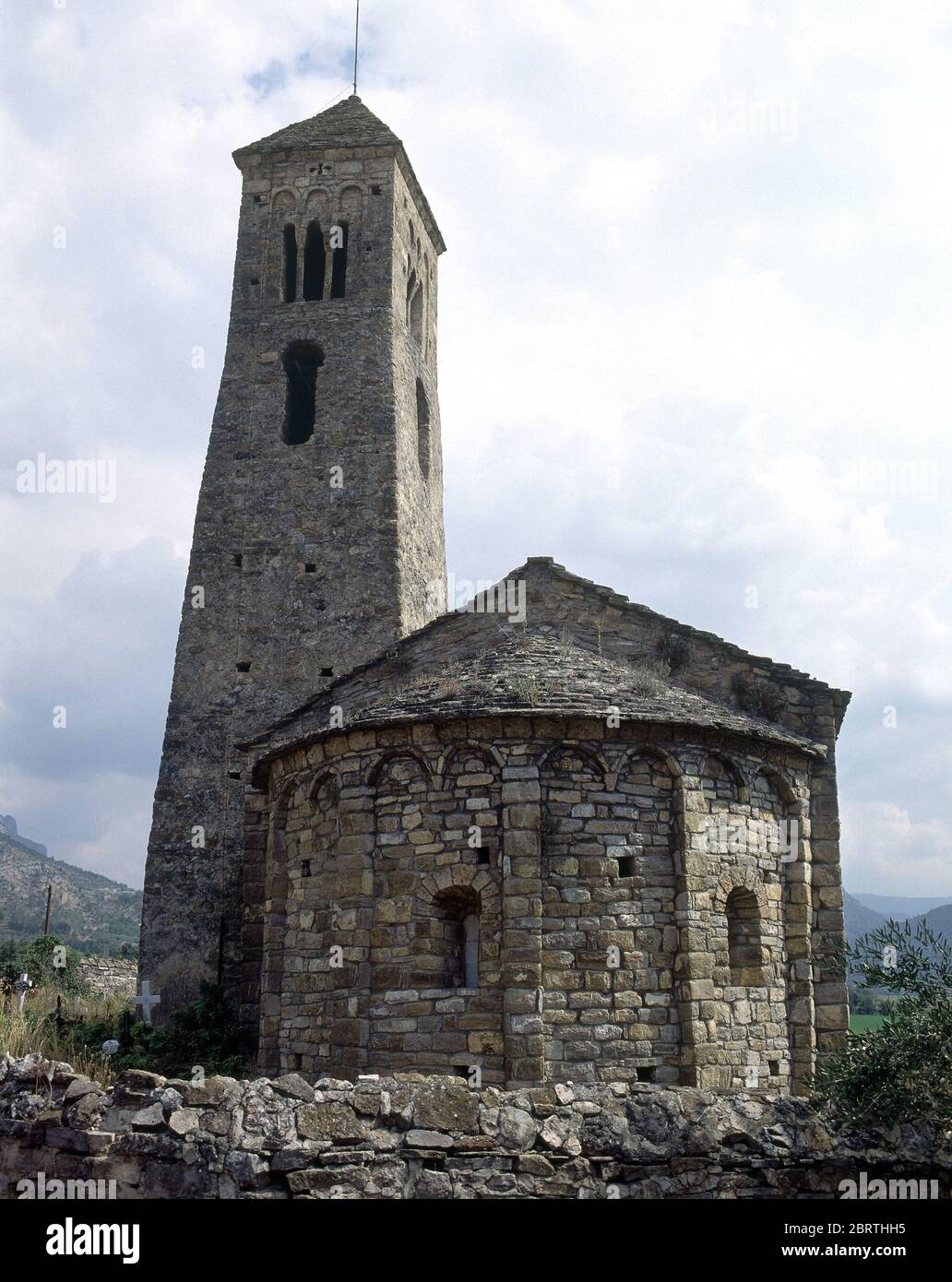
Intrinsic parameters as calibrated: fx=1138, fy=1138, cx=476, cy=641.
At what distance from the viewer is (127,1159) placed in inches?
240

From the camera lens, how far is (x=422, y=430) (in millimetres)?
21922

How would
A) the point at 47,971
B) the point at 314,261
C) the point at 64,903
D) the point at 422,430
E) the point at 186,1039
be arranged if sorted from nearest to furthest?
the point at 186,1039, the point at 314,261, the point at 422,430, the point at 47,971, the point at 64,903

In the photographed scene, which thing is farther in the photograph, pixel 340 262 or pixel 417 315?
pixel 417 315

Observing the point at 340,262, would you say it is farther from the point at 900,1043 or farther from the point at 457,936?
the point at 900,1043

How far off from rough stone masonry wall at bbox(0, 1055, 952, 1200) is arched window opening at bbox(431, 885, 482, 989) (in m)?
4.39

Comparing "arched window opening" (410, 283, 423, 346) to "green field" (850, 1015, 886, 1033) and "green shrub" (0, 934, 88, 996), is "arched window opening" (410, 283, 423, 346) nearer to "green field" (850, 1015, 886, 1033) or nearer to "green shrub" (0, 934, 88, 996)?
"green shrub" (0, 934, 88, 996)

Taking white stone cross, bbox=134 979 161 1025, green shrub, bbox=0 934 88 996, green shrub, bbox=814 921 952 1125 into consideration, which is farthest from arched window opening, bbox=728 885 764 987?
green shrub, bbox=0 934 88 996

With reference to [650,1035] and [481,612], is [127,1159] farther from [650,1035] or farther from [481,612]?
[481,612]

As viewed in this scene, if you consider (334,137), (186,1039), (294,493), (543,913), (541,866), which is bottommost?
(186,1039)

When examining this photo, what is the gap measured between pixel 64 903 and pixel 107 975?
56393 mm

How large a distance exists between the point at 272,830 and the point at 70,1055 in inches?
197

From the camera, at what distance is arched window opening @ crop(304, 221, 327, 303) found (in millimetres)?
21047

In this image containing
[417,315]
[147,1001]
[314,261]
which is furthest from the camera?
[417,315]

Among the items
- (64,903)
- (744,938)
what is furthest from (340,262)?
(64,903)
